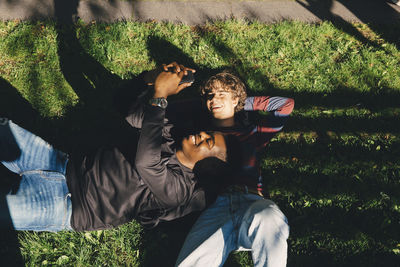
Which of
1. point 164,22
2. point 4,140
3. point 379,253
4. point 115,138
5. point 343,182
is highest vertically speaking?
point 164,22

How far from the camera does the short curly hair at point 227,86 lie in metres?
3.39

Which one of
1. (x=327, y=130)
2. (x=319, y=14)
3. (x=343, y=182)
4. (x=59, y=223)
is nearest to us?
(x=59, y=223)

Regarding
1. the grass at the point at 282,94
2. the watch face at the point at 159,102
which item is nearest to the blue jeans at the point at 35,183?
the grass at the point at 282,94

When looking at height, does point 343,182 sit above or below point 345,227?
above

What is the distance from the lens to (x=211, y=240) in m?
2.67

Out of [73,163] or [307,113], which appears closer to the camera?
[73,163]

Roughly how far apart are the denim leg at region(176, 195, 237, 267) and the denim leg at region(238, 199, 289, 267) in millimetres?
212

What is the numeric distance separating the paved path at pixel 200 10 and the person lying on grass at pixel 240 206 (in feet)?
5.82

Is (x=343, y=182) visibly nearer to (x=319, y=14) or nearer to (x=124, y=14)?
(x=319, y=14)

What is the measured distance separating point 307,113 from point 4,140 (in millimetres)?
3655

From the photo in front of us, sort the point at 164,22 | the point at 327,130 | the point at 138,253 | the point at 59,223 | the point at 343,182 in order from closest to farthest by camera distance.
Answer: the point at 59,223
the point at 138,253
the point at 343,182
the point at 327,130
the point at 164,22

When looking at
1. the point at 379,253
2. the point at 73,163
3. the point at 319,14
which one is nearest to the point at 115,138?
the point at 73,163

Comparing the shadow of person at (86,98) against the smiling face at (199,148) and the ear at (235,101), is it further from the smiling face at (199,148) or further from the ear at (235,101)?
the ear at (235,101)

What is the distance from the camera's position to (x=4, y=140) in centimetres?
266
